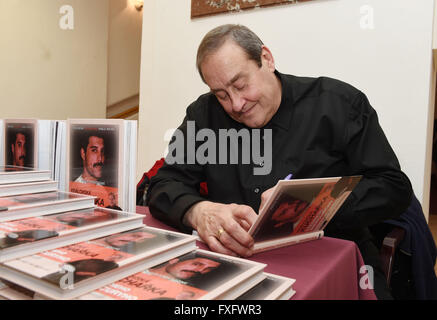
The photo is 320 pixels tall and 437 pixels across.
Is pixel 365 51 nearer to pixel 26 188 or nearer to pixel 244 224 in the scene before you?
pixel 244 224

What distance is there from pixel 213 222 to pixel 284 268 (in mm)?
201

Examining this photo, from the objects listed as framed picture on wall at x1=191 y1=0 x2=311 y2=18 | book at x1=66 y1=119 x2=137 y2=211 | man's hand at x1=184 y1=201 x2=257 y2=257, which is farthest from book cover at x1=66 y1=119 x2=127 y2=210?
framed picture on wall at x1=191 y1=0 x2=311 y2=18

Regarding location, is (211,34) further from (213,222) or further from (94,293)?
(94,293)

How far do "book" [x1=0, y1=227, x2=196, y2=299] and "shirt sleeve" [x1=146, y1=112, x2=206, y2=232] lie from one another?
28 cm

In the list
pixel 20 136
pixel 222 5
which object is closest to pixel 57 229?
pixel 20 136

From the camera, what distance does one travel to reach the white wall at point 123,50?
166 inches

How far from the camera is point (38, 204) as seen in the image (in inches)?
29.7

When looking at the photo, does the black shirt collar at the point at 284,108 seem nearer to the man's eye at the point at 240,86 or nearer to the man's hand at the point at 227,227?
the man's eye at the point at 240,86

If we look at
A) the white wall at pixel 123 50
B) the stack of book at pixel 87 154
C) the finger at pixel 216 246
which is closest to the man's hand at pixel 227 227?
the finger at pixel 216 246

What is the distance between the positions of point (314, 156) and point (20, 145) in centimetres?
100

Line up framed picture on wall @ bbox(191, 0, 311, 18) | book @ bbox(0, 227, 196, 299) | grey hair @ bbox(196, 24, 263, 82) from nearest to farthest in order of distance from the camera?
book @ bbox(0, 227, 196, 299) < grey hair @ bbox(196, 24, 263, 82) < framed picture on wall @ bbox(191, 0, 311, 18)

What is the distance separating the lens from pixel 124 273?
0.51 meters

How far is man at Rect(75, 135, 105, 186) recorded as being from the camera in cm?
95

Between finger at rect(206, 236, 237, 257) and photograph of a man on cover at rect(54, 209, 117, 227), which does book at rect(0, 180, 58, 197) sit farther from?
finger at rect(206, 236, 237, 257)
